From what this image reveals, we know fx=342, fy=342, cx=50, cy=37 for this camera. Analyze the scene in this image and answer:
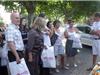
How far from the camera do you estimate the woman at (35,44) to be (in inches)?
302

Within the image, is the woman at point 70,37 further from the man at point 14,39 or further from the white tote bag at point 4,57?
the man at point 14,39

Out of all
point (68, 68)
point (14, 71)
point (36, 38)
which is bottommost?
point (68, 68)

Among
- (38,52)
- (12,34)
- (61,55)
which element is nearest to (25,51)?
(38,52)

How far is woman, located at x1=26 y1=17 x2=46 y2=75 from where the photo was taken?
7.68 meters

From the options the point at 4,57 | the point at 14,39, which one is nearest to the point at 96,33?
the point at 4,57

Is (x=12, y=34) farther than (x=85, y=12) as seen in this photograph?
No

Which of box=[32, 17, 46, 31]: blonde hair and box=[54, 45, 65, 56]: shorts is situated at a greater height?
box=[32, 17, 46, 31]: blonde hair

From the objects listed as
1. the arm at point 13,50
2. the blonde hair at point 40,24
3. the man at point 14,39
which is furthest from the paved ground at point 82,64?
the arm at point 13,50

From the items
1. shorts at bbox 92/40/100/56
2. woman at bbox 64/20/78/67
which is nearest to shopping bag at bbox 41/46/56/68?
shorts at bbox 92/40/100/56

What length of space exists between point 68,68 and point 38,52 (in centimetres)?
308

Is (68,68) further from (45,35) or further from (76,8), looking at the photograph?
(76,8)

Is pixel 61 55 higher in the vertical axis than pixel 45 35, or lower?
lower

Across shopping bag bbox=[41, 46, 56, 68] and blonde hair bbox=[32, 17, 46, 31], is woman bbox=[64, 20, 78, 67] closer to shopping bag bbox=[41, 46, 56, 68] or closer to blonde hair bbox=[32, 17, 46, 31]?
shopping bag bbox=[41, 46, 56, 68]

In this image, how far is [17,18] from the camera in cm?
719
